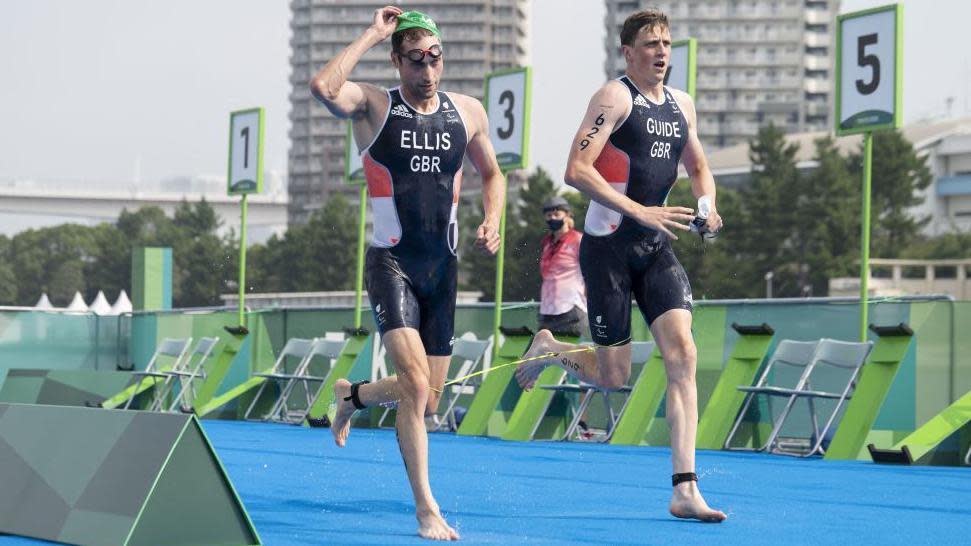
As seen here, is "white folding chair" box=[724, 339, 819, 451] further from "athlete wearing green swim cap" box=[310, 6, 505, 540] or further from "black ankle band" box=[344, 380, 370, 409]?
"athlete wearing green swim cap" box=[310, 6, 505, 540]

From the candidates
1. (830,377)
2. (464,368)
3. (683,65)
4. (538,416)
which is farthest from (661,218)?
(464,368)

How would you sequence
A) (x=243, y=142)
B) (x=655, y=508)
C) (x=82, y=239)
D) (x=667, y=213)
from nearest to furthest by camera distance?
(x=667, y=213), (x=655, y=508), (x=243, y=142), (x=82, y=239)

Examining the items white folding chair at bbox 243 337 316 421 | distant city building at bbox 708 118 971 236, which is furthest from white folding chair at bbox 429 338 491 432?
distant city building at bbox 708 118 971 236

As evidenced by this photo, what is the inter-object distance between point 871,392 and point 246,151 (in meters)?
11.1

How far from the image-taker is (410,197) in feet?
23.8

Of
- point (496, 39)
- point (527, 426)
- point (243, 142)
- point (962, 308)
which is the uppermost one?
point (496, 39)

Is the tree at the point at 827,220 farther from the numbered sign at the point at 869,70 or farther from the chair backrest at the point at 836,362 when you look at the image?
the numbered sign at the point at 869,70

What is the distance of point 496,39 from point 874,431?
185 meters

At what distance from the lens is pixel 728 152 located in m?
134

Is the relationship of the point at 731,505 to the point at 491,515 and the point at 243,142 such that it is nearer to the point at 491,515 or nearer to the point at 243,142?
the point at 491,515

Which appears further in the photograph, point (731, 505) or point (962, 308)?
point (962, 308)

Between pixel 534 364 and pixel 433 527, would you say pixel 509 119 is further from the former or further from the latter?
pixel 433 527

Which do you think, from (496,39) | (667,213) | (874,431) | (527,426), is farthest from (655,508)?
(496,39)

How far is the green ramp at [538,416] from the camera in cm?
1579
